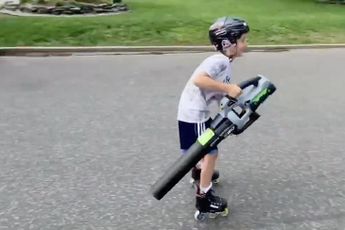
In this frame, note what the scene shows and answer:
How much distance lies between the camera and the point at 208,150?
144 inches

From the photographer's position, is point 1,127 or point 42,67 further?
point 42,67

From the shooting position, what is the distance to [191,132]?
12.9 feet

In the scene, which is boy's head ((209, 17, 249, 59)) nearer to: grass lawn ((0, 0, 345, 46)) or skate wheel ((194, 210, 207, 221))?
skate wheel ((194, 210, 207, 221))

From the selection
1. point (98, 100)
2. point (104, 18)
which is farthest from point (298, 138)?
point (104, 18)

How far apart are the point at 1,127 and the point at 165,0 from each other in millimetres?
15575

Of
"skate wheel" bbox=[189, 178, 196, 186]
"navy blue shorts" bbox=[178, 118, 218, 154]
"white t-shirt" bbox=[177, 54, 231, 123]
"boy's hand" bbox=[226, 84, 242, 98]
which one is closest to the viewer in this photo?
"boy's hand" bbox=[226, 84, 242, 98]

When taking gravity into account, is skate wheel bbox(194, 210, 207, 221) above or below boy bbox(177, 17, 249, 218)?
below

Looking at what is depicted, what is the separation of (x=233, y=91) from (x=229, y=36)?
35 cm

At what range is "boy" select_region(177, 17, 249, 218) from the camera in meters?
3.67

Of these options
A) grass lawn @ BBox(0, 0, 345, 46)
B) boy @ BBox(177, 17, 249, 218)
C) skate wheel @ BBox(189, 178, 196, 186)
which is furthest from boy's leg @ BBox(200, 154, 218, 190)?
grass lawn @ BBox(0, 0, 345, 46)

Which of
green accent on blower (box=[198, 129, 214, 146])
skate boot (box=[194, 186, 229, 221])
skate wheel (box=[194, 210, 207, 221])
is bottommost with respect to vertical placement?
skate wheel (box=[194, 210, 207, 221])

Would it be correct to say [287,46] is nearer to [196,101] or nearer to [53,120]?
[53,120]

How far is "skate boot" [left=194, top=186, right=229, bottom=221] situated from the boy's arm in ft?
2.46

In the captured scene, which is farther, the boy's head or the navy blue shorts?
the navy blue shorts
